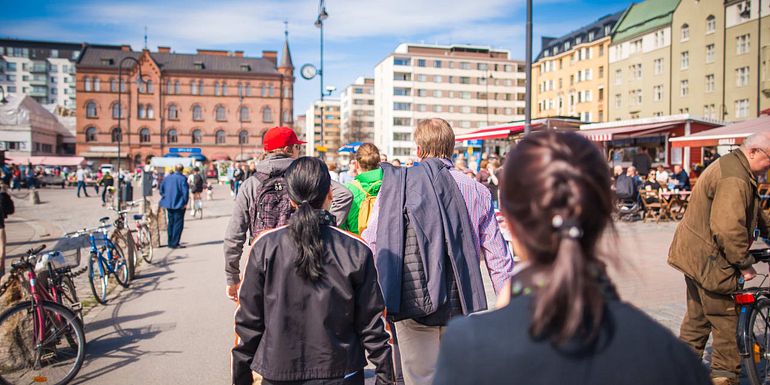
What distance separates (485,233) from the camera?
364 cm

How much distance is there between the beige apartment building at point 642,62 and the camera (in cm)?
5822

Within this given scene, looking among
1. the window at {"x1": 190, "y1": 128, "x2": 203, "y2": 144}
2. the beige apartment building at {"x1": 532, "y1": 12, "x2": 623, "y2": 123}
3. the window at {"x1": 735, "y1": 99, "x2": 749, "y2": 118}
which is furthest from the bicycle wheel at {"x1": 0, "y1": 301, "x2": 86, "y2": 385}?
the window at {"x1": 190, "y1": 128, "x2": 203, "y2": 144}

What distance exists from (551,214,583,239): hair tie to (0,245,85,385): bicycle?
17.0 feet

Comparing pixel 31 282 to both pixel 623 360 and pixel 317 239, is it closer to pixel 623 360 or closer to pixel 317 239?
pixel 317 239

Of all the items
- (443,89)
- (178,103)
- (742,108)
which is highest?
(443,89)

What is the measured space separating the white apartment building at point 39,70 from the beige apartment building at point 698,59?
125975 millimetres

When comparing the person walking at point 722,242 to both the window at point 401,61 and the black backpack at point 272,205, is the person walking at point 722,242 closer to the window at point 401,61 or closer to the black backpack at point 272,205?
the black backpack at point 272,205

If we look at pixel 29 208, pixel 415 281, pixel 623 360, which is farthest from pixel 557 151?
pixel 29 208

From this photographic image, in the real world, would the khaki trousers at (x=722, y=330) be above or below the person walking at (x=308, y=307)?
below

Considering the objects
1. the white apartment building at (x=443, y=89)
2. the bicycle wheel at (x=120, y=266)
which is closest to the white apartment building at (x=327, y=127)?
the white apartment building at (x=443, y=89)

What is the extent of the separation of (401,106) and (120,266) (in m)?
99.3

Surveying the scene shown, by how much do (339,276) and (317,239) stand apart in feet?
0.68

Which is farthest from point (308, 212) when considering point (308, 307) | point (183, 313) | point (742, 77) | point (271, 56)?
point (271, 56)

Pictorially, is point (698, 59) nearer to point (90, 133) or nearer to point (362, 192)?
point (362, 192)
